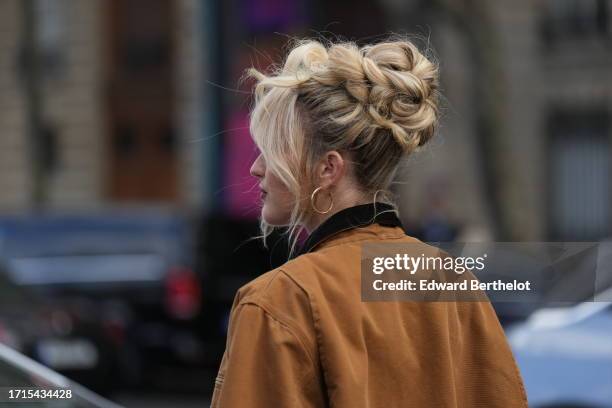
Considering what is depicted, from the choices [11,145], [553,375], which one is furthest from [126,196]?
[553,375]

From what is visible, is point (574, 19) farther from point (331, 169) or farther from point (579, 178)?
point (331, 169)

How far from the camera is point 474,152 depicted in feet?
63.9

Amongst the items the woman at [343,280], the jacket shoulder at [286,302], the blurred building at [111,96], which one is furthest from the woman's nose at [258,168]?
the blurred building at [111,96]

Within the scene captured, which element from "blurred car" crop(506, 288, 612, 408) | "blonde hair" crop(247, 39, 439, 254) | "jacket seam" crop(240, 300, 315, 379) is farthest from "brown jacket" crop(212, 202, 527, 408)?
"blurred car" crop(506, 288, 612, 408)

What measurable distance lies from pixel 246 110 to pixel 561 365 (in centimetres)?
703

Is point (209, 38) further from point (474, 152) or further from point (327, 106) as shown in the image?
point (327, 106)

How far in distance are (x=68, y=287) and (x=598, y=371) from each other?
6.84 metres

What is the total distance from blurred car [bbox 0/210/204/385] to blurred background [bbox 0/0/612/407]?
2 centimetres

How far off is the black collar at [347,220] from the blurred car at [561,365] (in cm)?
261

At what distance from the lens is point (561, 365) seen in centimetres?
492

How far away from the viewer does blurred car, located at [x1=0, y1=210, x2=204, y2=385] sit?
35.6 feet

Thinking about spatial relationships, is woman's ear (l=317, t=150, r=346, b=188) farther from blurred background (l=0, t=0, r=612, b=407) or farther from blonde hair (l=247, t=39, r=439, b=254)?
blurred background (l=0, t=0, r=612, b=407)

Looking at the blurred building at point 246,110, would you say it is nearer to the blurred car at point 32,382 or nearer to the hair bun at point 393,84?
the blurred car at point 32,382

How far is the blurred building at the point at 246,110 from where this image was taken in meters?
13.1
